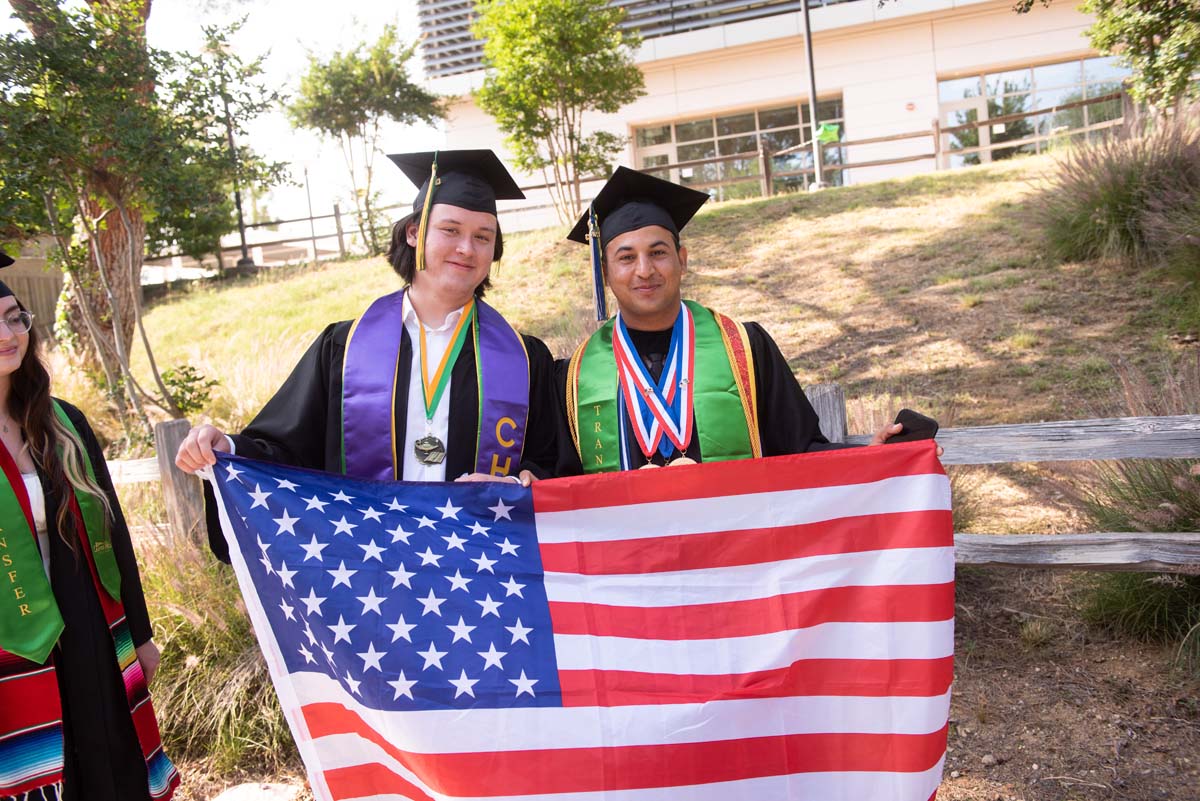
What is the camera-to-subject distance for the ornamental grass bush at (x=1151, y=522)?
391 cm

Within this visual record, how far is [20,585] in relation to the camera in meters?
2.37

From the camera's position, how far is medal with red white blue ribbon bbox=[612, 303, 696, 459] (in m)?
2.83

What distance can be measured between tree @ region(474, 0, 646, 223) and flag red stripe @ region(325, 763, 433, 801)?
12009 millimetres

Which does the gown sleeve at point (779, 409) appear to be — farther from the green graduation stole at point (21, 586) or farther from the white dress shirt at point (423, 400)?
the green graduation stole at point (21, 586)

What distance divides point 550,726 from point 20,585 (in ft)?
4.93

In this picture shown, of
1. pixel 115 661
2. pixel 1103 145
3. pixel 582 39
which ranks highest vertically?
pixel 582 39

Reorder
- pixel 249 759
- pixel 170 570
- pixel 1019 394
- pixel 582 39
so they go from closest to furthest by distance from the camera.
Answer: pixel 249 759
pixel 170 570
pixel 1019 394
pixel 582 39

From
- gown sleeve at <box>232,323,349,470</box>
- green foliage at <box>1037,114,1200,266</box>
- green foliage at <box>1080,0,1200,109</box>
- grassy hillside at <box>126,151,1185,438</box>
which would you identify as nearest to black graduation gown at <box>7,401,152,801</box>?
gown sleeve at <box>232,323,349,470</box>

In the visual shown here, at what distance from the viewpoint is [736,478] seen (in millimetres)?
2568

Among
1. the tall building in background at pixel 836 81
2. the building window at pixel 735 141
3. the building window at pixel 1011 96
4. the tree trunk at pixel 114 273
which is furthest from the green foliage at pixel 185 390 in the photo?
the building window at pixel 1011 96

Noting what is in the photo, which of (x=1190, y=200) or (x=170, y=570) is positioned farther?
(x=1190, y=200)

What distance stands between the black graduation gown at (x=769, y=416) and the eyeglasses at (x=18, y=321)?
1.64 metres

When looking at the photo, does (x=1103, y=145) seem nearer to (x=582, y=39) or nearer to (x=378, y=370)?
(x=582, y=39)

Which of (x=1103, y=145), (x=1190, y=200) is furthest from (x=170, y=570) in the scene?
(x=1103, y=145)
